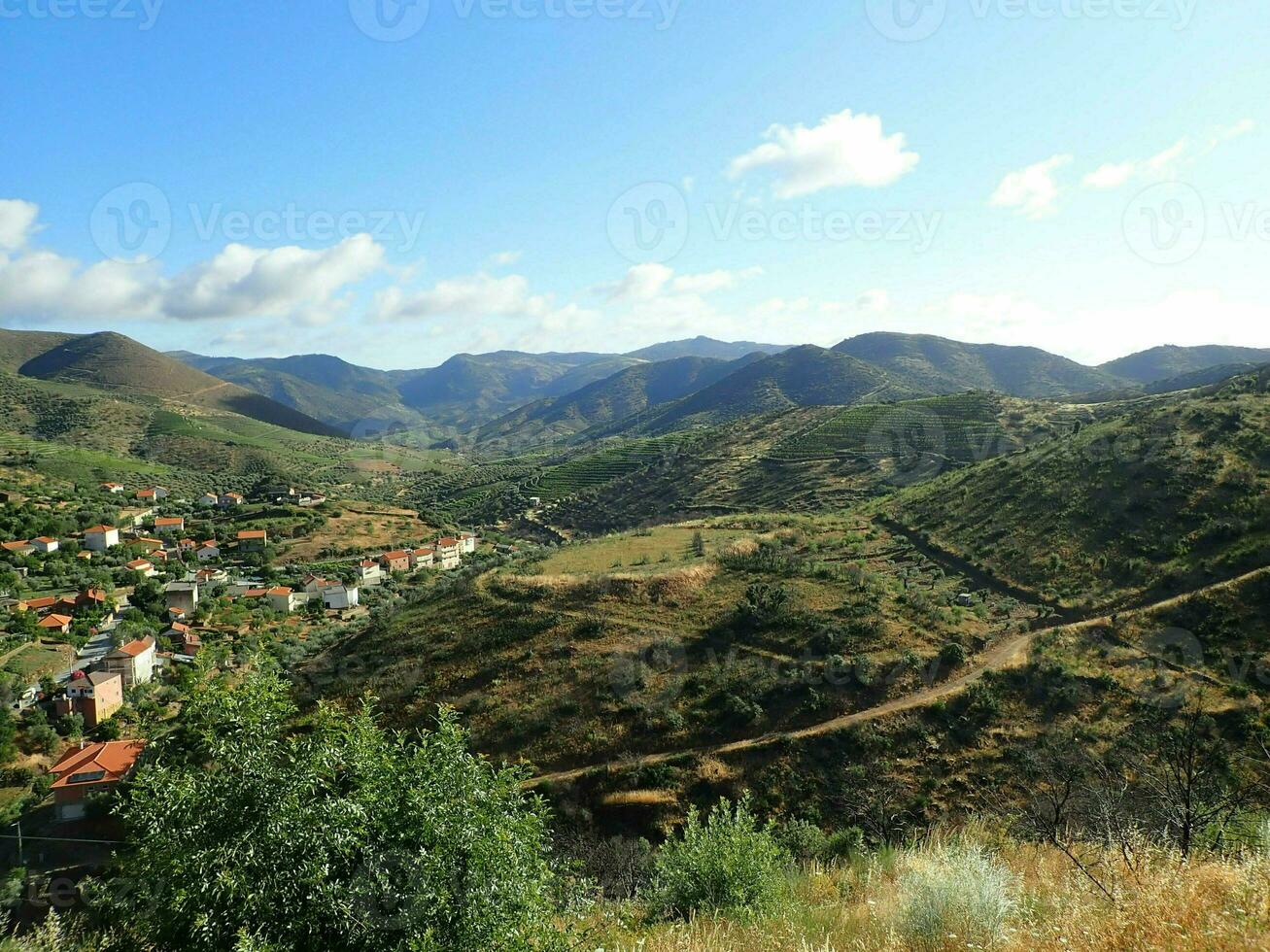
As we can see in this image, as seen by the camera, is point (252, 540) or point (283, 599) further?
point (252, 540)

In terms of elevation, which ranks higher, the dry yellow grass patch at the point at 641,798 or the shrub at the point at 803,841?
the shrub at the point at 803,841

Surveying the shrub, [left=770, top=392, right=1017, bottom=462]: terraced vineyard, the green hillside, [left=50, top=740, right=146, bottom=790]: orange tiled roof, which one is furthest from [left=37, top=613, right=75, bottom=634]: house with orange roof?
[left=770, top=392, right=1017, bottom=462]: terraced vineyard

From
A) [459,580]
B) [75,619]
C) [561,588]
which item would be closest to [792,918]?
[561,588]

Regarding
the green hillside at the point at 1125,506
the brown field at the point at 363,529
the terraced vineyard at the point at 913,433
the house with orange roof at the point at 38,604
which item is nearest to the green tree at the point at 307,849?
the green hillside at the point at 1125,506

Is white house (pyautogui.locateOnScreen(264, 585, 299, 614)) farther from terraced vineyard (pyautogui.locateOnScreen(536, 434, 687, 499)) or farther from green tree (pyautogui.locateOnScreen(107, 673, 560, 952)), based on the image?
green tree (pyautogui.locateOnScreen(107, 673, 560, 952))

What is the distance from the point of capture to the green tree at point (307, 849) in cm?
550

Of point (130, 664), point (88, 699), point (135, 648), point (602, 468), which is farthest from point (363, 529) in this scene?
point (88, 699)

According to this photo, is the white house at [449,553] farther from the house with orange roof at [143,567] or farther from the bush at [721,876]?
the bush at [721,876]

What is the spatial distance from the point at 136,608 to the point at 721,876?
168ft

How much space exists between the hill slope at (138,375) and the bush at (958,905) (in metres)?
188

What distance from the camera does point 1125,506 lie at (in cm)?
3397

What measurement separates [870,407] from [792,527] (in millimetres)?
55100

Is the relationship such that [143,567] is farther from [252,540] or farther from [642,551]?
[642,551]

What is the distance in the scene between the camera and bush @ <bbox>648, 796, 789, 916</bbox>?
961cm
